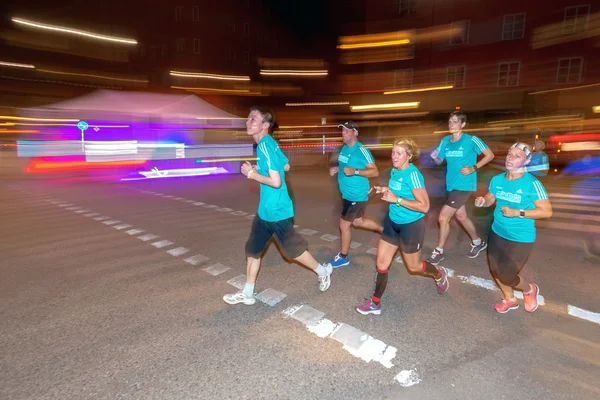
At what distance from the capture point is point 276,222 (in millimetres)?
3574

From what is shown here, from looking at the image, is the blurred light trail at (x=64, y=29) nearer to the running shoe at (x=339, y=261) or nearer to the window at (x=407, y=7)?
the window at (x=407, y=7)

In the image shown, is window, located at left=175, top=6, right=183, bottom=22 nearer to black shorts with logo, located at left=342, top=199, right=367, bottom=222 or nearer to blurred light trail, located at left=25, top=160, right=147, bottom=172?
blurred light trail, located at left=25, top=160, right=147, bottom=172

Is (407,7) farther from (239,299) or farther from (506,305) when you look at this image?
(239,299)

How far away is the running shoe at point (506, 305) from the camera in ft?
11.7

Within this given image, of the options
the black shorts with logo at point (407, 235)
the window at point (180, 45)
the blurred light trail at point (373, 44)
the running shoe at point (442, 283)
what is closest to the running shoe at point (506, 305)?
the running shoe at point (442, 283)

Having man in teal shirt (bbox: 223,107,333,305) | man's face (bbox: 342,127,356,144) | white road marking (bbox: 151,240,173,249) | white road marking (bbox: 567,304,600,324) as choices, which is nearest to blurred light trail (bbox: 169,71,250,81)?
white road marking (bbox: 151,240,173,249)

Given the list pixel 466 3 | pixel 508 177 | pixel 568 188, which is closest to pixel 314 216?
pixel 508 177

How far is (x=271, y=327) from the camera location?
10.9 feet

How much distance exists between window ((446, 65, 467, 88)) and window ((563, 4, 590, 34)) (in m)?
6.92

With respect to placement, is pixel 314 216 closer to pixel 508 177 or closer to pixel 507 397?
pixel 508 177

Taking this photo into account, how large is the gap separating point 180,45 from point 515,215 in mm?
45579

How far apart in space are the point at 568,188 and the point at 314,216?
30.7 feet

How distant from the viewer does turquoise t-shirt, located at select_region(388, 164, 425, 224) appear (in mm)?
3251

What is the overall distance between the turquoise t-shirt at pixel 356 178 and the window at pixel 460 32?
2988 cm
